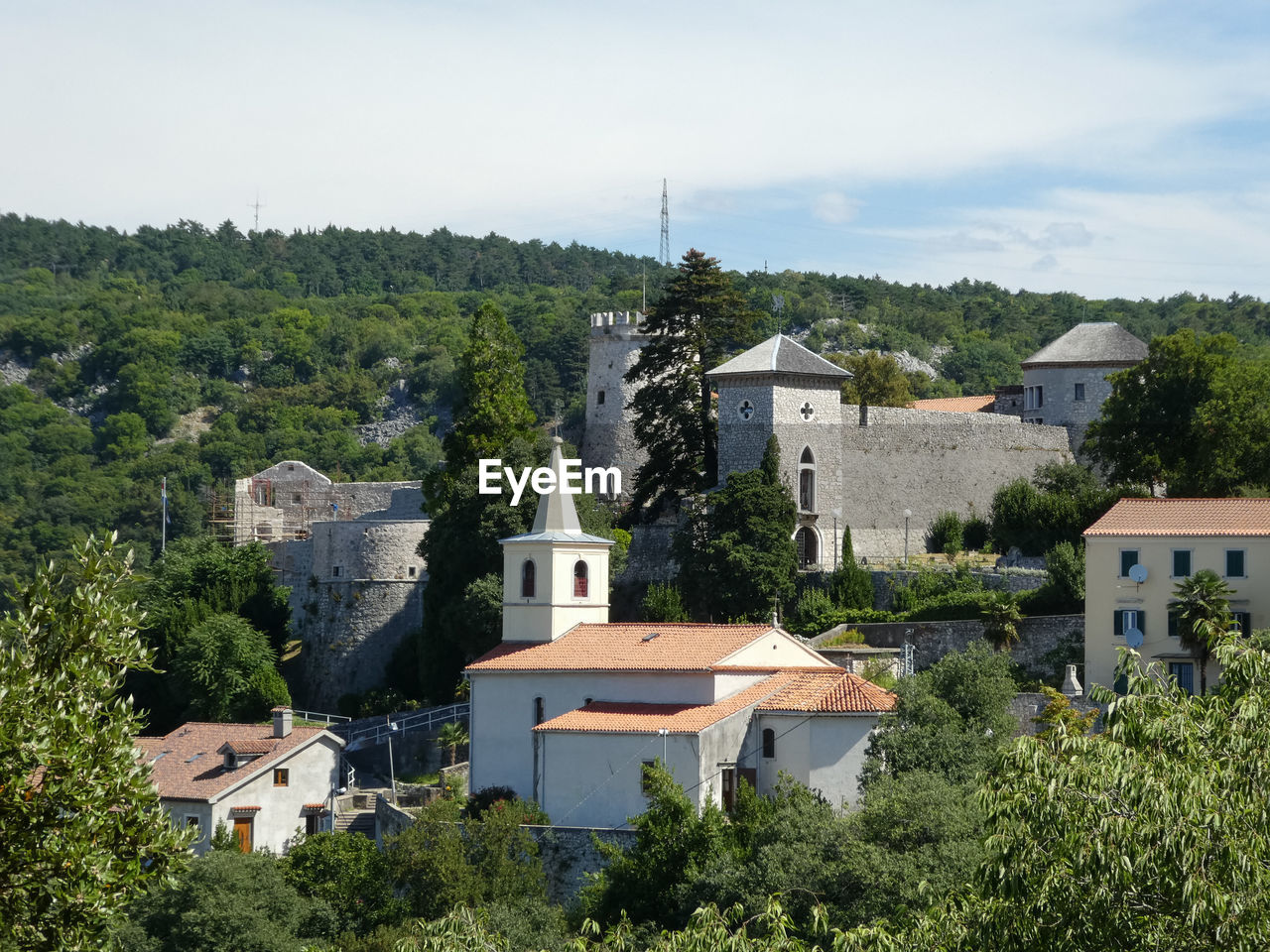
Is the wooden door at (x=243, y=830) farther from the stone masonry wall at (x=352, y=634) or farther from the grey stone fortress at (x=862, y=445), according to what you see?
the grey stone fortress at (x=862, y=445)

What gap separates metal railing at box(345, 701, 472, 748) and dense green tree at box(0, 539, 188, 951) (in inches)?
1424

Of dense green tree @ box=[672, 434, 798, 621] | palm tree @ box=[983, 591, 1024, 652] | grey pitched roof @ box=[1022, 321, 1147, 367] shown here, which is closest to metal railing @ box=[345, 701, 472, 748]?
dense green tree @ box=[672, 434, 798, 621]

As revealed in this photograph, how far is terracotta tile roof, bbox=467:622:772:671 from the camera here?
47656 mm

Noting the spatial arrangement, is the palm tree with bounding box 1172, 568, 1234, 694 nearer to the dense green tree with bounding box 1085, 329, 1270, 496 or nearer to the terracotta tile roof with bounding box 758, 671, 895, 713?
the terracotta tile roof with bounding box 758, 671, 895, 713

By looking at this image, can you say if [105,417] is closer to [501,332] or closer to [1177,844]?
[501,332]

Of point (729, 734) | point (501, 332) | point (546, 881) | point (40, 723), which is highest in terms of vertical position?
point (501, 332)

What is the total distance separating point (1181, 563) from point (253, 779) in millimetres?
24894

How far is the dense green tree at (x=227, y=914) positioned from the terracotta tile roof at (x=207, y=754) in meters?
7.07

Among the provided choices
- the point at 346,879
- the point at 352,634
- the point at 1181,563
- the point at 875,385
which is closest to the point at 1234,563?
the point at 1181,563

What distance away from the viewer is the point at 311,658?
68.8 meters

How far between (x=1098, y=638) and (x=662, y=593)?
1440 centimetres

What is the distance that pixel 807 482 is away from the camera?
6169 centimetres

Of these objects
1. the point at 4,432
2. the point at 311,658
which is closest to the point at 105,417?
the point at 4,432

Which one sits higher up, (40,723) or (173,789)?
(40,723)
